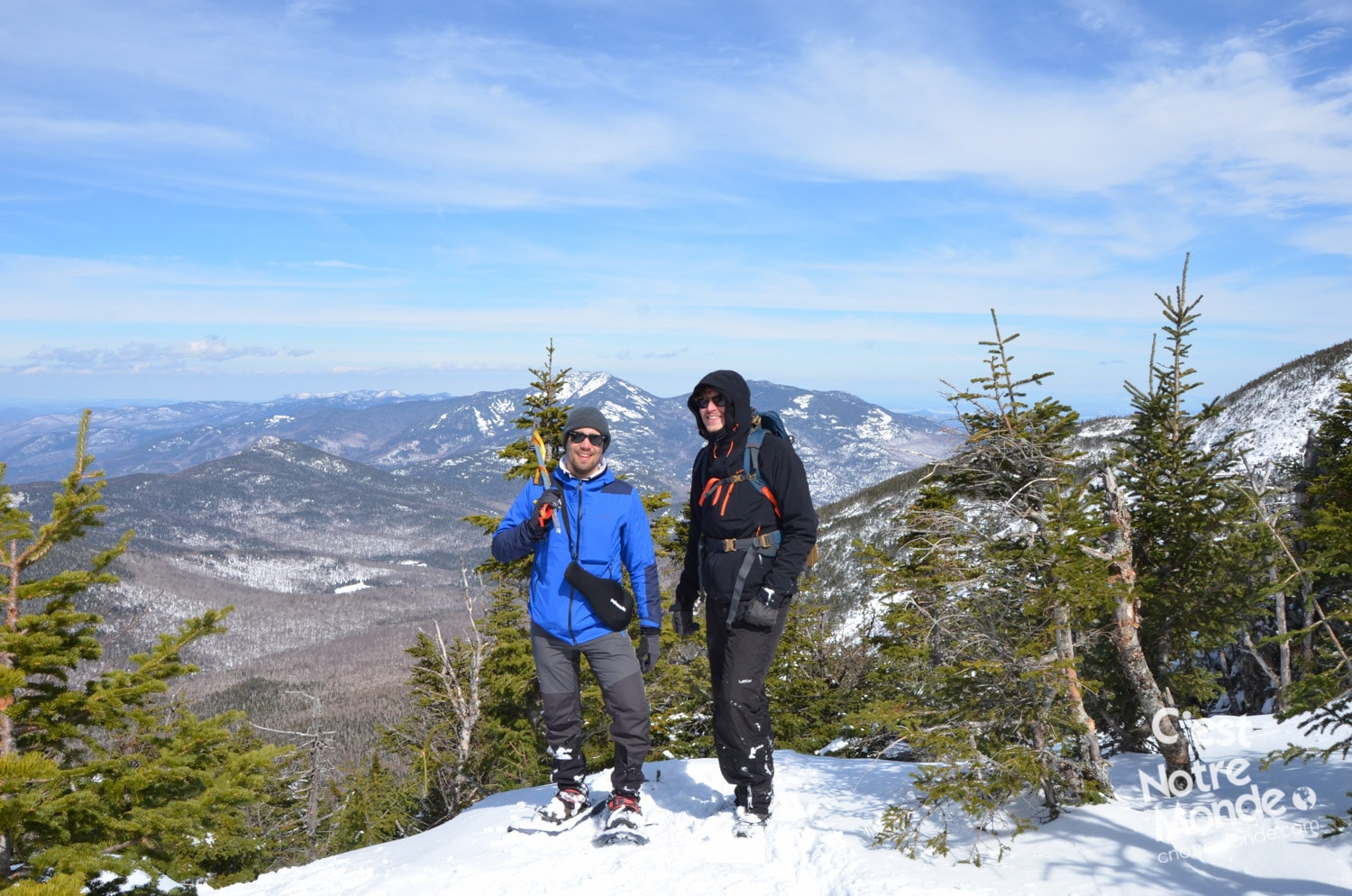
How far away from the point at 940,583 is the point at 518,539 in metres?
3.26

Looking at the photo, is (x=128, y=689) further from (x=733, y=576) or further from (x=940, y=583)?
(x=940, y=583)

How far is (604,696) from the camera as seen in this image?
5.54 meters

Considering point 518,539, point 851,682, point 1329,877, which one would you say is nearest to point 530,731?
point 851,682

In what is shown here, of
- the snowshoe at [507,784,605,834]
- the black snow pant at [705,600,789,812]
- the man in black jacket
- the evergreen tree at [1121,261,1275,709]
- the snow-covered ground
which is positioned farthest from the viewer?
the evergreen tree at [1121,261,1275,709]

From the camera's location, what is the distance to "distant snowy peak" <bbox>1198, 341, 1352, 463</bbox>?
41094 mm

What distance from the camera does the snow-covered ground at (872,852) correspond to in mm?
→ 4203

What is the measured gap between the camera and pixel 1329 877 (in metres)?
3.92

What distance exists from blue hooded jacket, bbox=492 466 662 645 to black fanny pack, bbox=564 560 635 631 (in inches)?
2.6

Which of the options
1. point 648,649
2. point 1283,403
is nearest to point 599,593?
point 648,649

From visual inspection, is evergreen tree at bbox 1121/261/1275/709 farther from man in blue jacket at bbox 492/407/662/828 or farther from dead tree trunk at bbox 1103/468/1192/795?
man in blue jacket at bbox 492/407/662/828

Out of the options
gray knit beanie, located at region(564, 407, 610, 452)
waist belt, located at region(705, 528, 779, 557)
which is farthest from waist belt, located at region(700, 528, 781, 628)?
gray knit beanie, located at region(564, 407, 610, 452)

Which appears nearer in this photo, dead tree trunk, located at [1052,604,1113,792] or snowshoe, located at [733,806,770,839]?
dead tree trunk, located at [1052,604,1113,792]

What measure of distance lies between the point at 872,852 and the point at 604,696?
2.20 metres

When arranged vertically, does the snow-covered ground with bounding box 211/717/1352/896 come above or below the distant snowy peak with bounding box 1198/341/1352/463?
below
